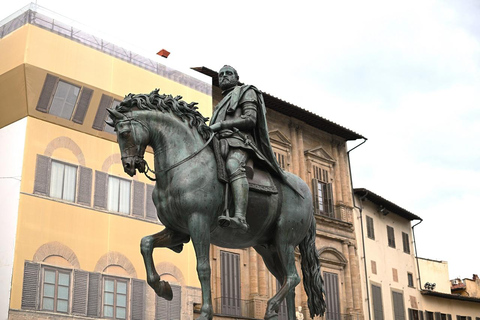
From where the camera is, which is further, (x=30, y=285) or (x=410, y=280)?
(x=410, y=280)

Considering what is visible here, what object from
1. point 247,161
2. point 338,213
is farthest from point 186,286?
point 247,161

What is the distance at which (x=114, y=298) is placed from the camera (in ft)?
63.6

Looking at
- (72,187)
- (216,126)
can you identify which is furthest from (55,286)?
(216,126)

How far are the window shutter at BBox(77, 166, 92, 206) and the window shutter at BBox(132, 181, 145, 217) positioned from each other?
1489mm

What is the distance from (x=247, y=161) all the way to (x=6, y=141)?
14003 millimetres

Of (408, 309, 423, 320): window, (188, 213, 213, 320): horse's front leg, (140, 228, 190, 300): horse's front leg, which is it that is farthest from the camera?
(408, 309, 423, 320): window

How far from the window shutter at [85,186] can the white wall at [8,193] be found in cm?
185

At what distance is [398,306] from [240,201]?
27922 mm

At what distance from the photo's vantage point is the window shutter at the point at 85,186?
19344 mm

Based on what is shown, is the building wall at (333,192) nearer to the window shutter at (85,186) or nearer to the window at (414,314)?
the window at (414,314)

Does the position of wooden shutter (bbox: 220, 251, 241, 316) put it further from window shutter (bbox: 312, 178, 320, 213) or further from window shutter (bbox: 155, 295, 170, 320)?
window shutter (bbox: 312, 178, 320, 213)

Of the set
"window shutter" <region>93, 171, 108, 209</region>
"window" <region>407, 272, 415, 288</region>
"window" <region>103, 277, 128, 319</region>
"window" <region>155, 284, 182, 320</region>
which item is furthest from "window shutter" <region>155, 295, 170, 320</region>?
Result: "window" <region>407, 272, 415, 288</region>

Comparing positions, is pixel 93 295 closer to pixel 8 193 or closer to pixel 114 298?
pixel 114 298

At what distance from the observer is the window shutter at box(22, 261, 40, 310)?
678 inches
